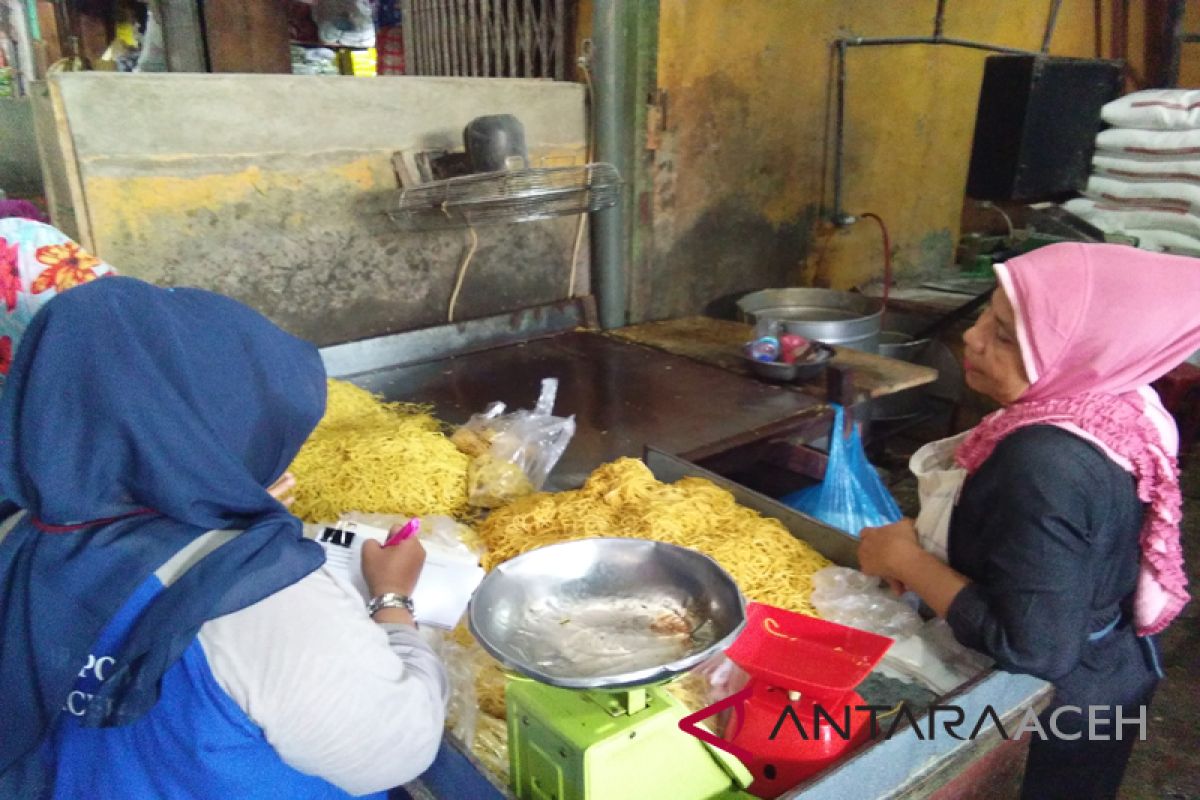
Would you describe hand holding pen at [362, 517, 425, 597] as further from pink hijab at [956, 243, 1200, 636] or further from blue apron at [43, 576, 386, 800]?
pink hijab at [956, 243, 1200, 636]

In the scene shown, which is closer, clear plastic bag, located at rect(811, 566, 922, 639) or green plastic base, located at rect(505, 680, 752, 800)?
green plastic base, located at rect(505, 680, 752, 800)

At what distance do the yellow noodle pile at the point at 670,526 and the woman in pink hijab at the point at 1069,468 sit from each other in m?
0.44

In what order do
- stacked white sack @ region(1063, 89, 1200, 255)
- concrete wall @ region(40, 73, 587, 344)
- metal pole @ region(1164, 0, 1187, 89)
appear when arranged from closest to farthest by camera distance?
concrete wall @ region(40, 73, 587, 344) → stacked white sack @ region(1063, 89, 1200, 255) → metal pole @ region(1164, 0, 1187, 89)

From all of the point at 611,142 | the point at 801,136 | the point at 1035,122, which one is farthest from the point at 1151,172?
the point at 611,142

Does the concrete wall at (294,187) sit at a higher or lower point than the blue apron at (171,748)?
higher

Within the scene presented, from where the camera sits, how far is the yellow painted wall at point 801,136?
4.57 meters

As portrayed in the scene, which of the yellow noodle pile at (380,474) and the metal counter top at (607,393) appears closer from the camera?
the yellow noodle pile at (380,474)

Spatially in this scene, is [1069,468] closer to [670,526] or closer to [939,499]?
[939,499]

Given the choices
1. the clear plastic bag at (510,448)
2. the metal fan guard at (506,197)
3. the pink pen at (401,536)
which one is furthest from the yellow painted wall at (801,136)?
the pink pen at (401,536)

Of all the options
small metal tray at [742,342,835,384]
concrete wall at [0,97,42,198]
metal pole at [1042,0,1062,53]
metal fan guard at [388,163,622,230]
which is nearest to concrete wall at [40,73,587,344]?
metal fan guard at [388,163,622,230]

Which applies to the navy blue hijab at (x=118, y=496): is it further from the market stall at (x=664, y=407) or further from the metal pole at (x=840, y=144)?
the metal pole at (x=840, y=144)

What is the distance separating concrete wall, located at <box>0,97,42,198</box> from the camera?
7488 millimetres

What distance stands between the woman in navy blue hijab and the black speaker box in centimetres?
443

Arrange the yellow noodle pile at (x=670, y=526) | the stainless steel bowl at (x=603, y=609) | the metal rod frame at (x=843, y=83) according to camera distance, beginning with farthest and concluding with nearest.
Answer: the metal rod frame at (x=843, y=83)
the yellow noodle pile at (x=670, y=526)
the stainless steel bowl at (x=603, y=609)
